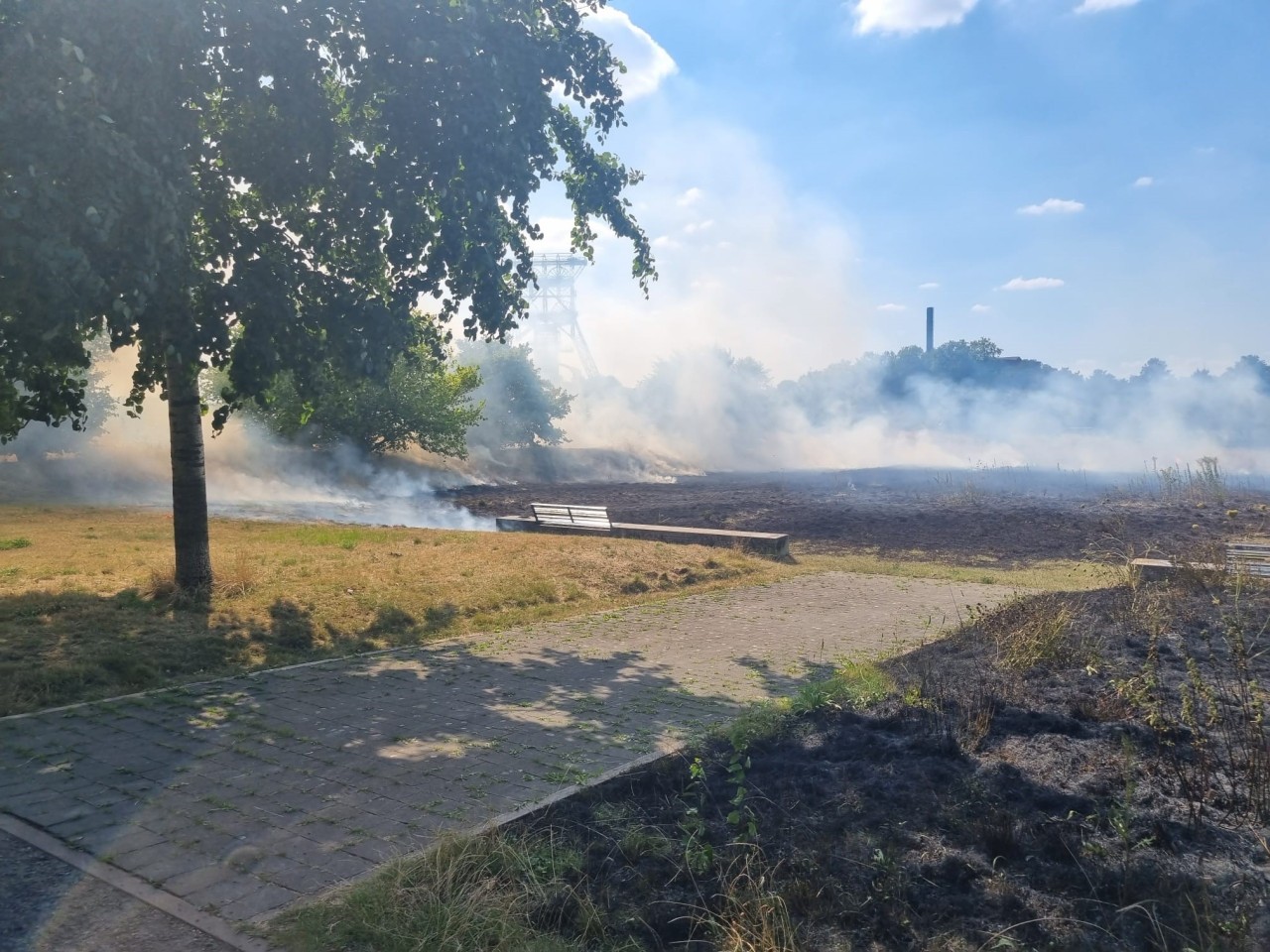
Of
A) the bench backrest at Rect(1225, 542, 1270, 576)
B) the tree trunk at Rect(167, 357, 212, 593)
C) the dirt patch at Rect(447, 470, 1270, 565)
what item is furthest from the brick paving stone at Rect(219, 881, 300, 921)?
the dirt patch at Rect(447, 470, 1270, 565)

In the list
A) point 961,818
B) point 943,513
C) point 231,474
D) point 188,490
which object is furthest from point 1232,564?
point 231,474

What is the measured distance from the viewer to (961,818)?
4.07m

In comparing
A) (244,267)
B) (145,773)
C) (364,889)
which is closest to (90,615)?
(244,267)

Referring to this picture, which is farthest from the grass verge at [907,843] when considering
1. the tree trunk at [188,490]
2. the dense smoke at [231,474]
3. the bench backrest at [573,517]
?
the dense smoke at [231,474]

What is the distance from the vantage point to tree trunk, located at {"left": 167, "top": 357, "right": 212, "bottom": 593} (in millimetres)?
9547

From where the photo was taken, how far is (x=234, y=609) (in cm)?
912

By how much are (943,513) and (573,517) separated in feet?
29.7

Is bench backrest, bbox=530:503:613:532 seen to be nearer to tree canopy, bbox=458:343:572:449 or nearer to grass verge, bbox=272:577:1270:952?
grass verge, bbox=272:577:1270:952

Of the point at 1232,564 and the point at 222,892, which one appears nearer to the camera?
the point at 222,892

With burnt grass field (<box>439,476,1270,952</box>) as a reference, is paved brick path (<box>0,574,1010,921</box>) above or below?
below

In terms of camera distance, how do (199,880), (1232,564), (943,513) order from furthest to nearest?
(943,513), (1232,564), (199,880)

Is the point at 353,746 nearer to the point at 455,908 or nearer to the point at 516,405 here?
the point at 455,908

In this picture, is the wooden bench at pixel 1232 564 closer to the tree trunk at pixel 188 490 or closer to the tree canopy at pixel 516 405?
the tree trunk at pixel 188 490

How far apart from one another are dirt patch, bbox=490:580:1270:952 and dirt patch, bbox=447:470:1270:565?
8302 millimetres
